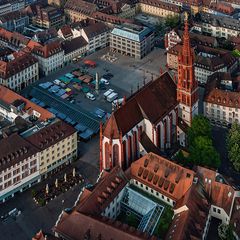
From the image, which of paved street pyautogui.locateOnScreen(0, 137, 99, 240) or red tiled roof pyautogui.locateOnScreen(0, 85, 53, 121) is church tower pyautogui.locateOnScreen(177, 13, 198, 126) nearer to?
paved street pyautogui.locateOnScreen(0, 137, 99, 240)

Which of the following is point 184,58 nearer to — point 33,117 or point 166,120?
point 166,120

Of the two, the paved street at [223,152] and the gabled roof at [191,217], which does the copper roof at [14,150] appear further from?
the paved street at [223,152]

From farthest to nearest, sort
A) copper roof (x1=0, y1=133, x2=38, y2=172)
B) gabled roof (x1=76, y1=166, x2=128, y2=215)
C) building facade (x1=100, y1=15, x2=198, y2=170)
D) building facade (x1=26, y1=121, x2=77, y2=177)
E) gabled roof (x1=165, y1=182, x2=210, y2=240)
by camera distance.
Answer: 1. building facade (x1=26, y1=121, x2=77, y2=177)
2. building facade (x1=100, y1=15, x2=198, y2=170)
3. copper roof (x1=0, y1=133, x2=38, y2=172)
4. gabled roof (x1=76, y1=166, x2=128, y2=215)
5. gabled roof (x1=165, y1=182, x2=210, y2=240)

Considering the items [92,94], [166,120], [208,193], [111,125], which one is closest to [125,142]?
[111,125]

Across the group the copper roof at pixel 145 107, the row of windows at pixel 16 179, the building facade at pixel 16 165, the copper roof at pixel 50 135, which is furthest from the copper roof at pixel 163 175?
the row of windows at pixel 16 179

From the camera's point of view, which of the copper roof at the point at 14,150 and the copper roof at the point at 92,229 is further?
the copper roof at the point at 14,150

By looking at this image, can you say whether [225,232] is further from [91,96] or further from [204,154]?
[91,96]

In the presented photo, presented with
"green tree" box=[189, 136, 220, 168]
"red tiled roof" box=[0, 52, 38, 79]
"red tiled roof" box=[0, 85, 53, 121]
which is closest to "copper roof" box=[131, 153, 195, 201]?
"green tree" box=[189, 136, 220, 168]
